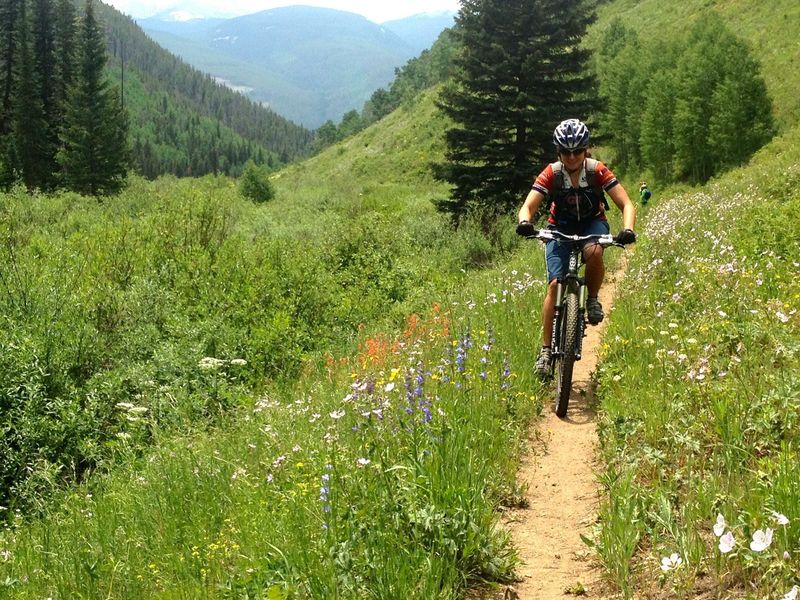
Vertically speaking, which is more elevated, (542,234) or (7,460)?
(542,234)

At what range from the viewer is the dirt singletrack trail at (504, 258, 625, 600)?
3379 millimetres

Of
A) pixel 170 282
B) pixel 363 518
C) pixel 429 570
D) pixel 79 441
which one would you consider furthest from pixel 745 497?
pixel 170 282

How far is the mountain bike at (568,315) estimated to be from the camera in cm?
596

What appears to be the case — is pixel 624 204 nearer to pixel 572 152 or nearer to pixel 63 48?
pixel 572 152

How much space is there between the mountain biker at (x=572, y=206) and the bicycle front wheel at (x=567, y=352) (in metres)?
0.26

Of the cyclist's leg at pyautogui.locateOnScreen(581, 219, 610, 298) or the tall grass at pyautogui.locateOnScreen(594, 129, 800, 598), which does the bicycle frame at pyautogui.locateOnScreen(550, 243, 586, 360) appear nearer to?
the cyclist's leg at pyautogui.locateOnScreen(581, 219, 610, 298)

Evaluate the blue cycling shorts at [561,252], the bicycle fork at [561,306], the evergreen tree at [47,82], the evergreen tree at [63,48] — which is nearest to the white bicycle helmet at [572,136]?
the blue cycling shorts at [561,252]

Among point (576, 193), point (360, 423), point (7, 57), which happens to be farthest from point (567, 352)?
point (7, 57)

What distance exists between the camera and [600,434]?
501 cm

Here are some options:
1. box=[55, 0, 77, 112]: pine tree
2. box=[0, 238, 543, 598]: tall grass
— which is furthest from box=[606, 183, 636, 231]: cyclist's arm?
box=[55, 0, 77, 112]: pine tree

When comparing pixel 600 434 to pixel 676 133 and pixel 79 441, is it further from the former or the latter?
pixel 676 133

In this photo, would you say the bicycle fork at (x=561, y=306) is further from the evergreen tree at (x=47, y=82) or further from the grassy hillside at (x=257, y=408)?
the evergreen tree at (x=47, y=82)

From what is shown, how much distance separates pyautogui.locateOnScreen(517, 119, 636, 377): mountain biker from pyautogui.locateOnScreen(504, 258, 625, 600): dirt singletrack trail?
2.83 ft

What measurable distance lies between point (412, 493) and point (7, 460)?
604cm
